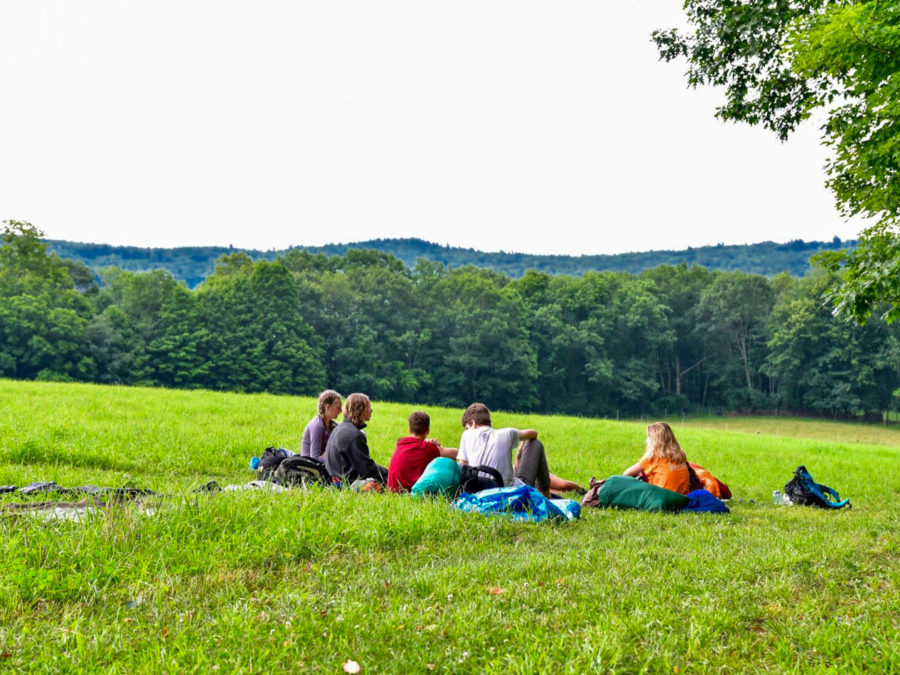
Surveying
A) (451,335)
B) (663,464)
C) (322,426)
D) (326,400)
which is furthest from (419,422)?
(451,335)

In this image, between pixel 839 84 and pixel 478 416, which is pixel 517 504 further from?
pixel 839 84

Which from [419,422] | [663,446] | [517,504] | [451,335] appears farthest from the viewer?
[451,335]

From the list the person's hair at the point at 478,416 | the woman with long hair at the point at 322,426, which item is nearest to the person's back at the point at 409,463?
the person's hair at the point at 478,416

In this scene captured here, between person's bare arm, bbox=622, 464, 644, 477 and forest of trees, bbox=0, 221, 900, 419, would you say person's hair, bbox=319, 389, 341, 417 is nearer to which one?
person's bare arm, bbox=622, 464, 644, 477

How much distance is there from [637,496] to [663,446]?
1147mm

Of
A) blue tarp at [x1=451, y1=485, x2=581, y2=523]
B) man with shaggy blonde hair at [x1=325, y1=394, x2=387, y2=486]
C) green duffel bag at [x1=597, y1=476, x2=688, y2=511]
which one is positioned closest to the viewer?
blue tarp at [x1=451, y1=485, x2=581, y2=523]

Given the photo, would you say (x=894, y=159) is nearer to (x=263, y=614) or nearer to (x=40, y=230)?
(x=263, y=614)

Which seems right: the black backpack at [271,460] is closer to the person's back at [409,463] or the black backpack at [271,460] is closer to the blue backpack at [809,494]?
the person's back at [409,463]

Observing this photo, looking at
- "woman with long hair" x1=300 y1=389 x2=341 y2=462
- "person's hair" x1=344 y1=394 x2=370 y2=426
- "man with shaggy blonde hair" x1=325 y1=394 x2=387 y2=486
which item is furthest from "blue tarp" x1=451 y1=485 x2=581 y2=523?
"woman with long hair" x1=300 y1=389 x2=341 y2=462

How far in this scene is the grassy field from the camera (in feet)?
10.8

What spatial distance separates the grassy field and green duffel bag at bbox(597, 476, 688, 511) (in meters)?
0.50

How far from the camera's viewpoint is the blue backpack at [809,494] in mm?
9570

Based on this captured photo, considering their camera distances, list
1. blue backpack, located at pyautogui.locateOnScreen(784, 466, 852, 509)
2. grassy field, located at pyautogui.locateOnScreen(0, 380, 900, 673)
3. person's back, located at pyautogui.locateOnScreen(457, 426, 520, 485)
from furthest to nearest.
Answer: blue backpack, located at pyautogui.locateOnScreen(784, 466, 852, 509) → person's back, located at pyautogui.locateOnScreen(457, 426, 520, 485) → grassy field, located at pyautogui.locateOnScreen(0, 380, 900, 673)

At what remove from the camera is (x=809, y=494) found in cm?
965
